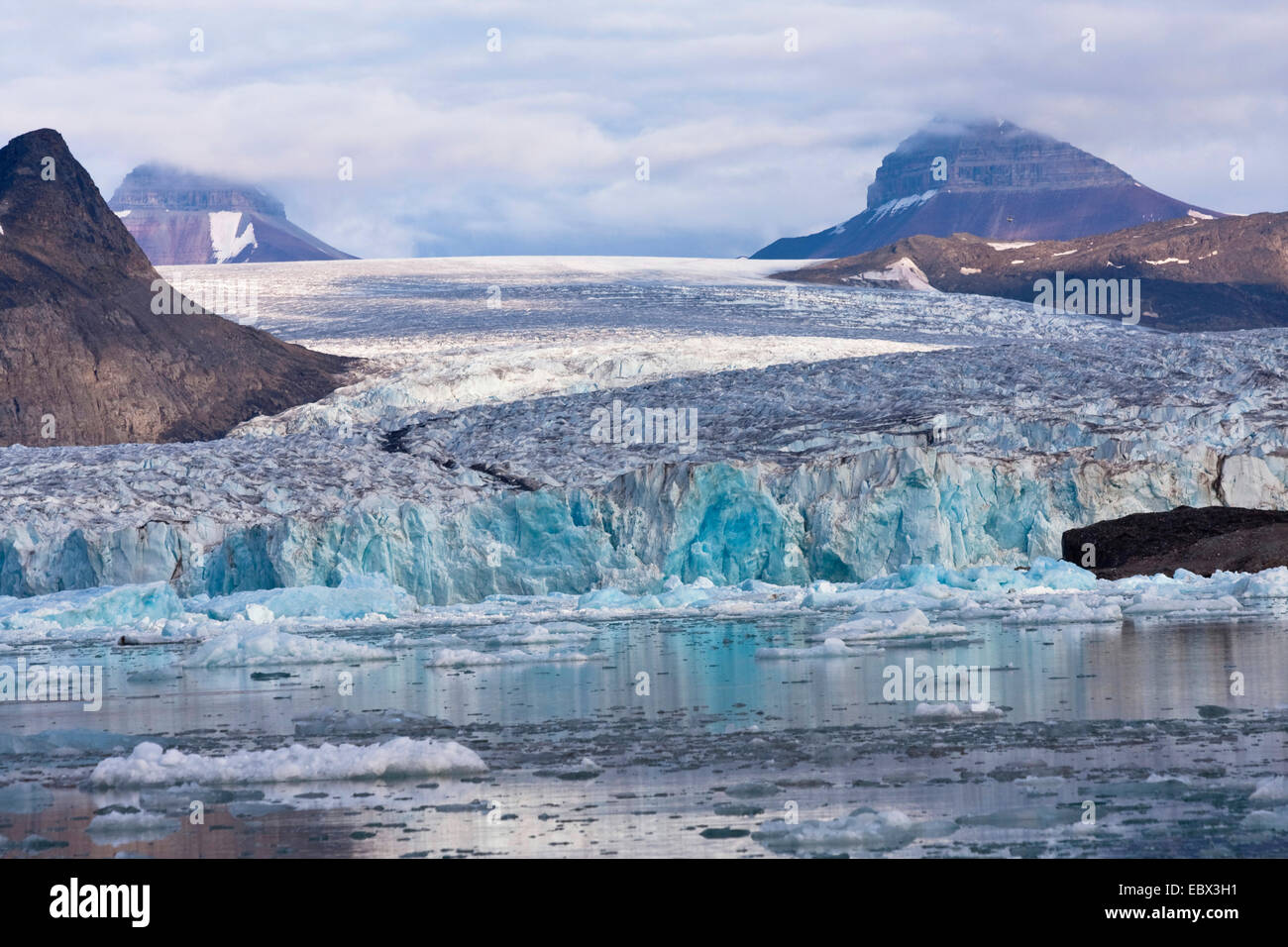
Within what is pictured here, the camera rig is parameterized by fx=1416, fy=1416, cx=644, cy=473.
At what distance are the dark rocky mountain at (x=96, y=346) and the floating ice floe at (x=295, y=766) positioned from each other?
2996cm

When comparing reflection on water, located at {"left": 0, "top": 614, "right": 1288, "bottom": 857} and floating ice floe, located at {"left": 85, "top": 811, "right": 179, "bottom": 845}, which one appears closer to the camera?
reflection on water, located at {"left": 0, "top": 614, "right": 1288, "bottom": 857}

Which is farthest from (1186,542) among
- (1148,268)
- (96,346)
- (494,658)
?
(1148,268)

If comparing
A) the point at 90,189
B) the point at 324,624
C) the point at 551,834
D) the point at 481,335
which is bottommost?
the point at 324,624

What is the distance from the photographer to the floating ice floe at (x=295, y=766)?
679cm

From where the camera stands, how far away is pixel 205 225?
522 ft

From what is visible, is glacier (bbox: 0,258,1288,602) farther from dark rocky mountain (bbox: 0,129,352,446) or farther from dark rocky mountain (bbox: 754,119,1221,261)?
dark rocky mountain (bbox: 754,119,1221,261)

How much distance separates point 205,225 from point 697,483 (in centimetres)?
14956

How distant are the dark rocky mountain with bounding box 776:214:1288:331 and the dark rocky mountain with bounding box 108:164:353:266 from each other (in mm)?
89391

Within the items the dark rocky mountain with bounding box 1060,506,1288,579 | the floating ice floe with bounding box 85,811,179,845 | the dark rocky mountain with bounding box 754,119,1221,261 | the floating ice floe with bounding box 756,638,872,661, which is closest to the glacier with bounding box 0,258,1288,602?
the dark rocky mountain with bounding box 1060,506,1288,579

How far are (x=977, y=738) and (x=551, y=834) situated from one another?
115 inches

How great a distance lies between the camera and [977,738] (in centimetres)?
746

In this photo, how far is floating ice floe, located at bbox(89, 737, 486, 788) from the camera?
6793mm
